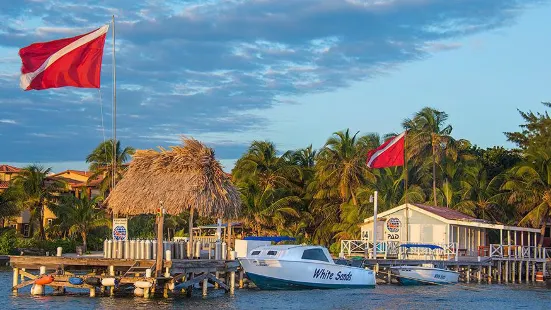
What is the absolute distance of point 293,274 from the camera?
122ft

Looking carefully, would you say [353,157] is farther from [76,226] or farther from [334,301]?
[334,301]

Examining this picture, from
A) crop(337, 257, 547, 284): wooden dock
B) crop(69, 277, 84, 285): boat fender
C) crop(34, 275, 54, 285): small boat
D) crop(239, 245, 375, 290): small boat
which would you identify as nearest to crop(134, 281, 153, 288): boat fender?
crop(69, 277, 84, 285): boat fender

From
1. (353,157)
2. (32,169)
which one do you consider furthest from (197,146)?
(32,169)

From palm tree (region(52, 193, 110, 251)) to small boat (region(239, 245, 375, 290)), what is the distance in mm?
31864

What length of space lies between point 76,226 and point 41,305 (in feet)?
127

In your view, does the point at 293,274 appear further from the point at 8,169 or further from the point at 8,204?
the point at 8,169

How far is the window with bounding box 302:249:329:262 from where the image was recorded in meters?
37.7

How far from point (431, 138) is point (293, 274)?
105 ft

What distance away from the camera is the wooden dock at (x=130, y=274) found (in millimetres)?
30656

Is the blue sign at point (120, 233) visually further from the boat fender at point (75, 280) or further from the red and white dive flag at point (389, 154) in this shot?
the red and white dive flag at point (389, 154)

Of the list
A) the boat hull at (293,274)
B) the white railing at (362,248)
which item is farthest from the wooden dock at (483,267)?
the boat hull at (293,274)

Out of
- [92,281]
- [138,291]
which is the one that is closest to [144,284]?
[138,291]

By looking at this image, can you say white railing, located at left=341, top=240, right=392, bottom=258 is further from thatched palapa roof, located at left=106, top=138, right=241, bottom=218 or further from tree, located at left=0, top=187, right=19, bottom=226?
tree, located at left=0, top=187, right=19, bottom=226

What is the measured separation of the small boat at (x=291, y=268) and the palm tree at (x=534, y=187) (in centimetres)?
2774
